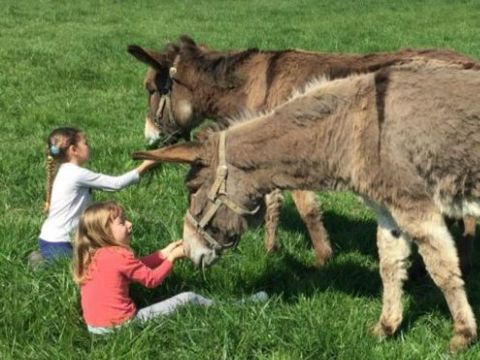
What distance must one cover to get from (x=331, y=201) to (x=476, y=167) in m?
2.92

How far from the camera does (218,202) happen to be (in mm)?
4164

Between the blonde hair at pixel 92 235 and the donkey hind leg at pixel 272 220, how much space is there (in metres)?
1.54

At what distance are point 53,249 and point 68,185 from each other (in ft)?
1.56

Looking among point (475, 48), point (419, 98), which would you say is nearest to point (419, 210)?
point (419, 98)

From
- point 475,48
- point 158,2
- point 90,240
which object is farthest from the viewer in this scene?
point 158,2

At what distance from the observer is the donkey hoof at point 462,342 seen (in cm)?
395

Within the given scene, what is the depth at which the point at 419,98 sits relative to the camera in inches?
153

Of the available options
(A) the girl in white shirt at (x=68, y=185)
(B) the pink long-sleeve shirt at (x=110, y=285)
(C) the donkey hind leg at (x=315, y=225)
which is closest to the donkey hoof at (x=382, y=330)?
(C) the donkey hind leg at (x=315, y=225)

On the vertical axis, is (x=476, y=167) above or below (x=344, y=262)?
above

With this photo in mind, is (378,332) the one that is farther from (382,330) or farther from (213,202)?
(213,202)

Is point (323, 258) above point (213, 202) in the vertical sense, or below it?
below

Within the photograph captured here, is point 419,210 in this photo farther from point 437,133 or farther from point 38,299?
point 38,299

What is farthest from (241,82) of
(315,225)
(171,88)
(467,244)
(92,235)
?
(467,244)

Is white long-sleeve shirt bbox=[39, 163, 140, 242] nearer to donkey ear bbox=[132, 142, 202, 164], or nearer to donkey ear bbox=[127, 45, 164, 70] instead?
donkey ear bbox=[132, 142, 202, 164]
